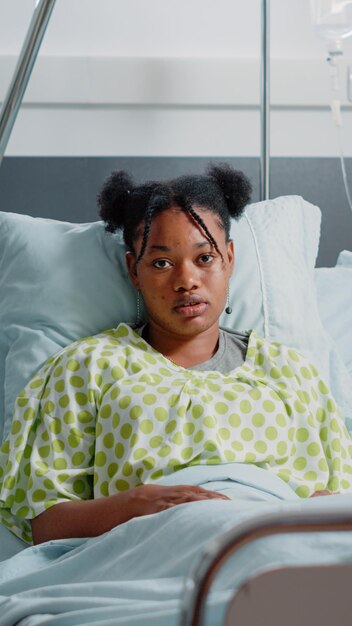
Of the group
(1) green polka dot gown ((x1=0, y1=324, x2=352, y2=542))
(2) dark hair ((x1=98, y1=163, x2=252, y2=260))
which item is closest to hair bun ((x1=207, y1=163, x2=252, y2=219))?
(2) dark hair ((x1=98, y1=163, x2=252, y2=260))

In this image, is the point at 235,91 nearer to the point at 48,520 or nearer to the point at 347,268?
the point at 347,268

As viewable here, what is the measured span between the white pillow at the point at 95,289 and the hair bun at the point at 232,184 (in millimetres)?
126

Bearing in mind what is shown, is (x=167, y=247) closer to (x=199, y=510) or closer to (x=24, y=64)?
(x=24, y=64)

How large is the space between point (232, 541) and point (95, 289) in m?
1.30

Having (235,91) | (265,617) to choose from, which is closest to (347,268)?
(235,91)

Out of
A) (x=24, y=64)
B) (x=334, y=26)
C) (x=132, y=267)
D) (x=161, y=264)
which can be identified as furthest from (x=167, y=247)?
(x=334, y=26)

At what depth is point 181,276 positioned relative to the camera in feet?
5.97

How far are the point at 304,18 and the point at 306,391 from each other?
1241mm

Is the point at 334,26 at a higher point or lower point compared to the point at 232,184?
higher


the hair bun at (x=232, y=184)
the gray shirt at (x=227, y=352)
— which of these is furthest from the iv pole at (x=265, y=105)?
the gray shirt at (x=227, y=352)

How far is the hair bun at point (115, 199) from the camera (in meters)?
1.99

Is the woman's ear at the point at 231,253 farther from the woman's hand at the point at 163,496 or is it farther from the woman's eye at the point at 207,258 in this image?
the woman's hand at the point at 163,496

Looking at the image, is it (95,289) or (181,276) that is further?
(95,289)

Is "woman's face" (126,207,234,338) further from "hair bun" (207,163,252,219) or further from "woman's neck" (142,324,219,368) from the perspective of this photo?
"hair bun" (207,163,252,219)
